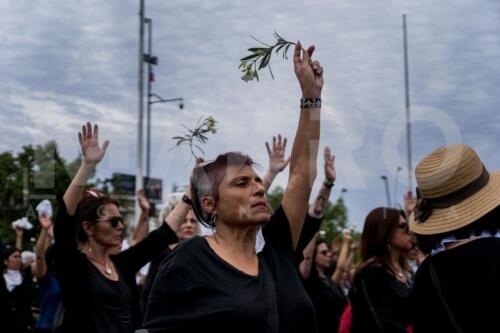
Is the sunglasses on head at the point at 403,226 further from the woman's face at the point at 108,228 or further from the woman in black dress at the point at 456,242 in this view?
the woman in black dress at the point at 456,242

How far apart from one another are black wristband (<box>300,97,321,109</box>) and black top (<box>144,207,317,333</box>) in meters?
0.68

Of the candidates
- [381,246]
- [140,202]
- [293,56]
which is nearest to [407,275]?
[381,246]

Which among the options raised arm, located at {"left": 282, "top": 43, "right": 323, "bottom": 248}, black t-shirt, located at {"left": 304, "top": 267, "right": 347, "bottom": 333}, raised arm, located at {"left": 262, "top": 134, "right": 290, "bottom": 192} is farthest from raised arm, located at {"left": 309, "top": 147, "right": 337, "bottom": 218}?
black t-shirt, located at {"left": 304, "top": 267, "right": 347, "bottom": 333}

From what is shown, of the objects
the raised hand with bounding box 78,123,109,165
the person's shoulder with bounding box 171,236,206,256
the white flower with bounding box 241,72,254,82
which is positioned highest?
the white flower with bounding box 241,72,254,82

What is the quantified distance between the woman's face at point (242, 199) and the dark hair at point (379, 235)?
2537 mm

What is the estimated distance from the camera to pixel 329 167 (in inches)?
214

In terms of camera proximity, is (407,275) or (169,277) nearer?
(169,277)

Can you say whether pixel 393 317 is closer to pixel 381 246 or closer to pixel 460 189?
pixel 381 246

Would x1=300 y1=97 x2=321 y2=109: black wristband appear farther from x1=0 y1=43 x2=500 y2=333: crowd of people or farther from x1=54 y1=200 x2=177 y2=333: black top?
x1=54 y1=200 x2=177 y2=333: black top

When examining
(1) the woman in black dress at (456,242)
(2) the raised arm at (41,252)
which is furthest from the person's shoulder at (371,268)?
(2) the raised arm at (41,252)

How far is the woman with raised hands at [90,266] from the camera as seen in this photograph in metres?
4.47

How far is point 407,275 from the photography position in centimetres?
575

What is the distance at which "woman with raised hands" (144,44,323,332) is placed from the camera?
2.95 metres

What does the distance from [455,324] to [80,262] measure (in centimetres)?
250
